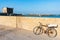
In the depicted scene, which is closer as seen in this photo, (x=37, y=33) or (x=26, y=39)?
(x=26, y=39)

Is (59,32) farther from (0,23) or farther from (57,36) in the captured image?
(0,23)

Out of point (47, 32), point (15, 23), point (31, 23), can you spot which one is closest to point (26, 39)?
point (47, 32)

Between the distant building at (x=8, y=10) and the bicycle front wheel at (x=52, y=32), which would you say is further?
the distant building at (x=8, y=10)

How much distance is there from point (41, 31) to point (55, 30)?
118cm

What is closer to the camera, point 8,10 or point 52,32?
point 52,32

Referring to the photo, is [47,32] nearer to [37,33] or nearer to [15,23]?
[37,33]

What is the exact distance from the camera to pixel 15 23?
1413 cm

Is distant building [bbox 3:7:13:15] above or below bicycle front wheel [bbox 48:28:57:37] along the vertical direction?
above

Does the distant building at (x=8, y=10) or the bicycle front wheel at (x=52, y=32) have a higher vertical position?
the distant building at (x=8, y=10)

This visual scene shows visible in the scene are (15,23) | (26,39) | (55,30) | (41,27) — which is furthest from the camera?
(15,23)

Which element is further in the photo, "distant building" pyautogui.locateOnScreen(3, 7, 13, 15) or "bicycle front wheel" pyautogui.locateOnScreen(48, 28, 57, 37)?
"distant building" pyautogui.locateOnScreen(3, 7, 13, 15)

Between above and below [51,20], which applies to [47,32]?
Answer: below

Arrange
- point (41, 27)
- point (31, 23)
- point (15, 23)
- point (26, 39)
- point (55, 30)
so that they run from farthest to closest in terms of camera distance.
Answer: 1. point (15, 23)
2. point (31, 23)
3. point (41, 27)
4. point (55, 30)
5. point (26, 39)

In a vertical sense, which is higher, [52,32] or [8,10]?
[8,10]
